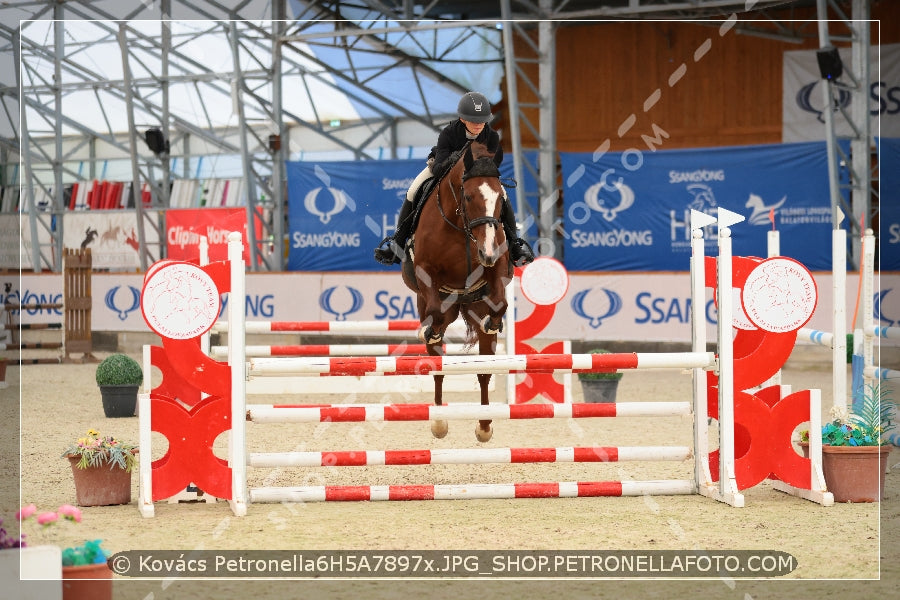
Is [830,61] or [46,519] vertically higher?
[830,61]

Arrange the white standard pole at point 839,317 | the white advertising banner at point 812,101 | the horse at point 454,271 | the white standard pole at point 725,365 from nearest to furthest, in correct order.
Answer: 1. the white standard pole at point 725,365
2. the white standard pole at point 839,317
3. the horse at point 454,271
4. the white advertising banner at point 812,101

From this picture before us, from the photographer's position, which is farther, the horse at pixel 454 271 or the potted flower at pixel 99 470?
the horse at pixel 454 271

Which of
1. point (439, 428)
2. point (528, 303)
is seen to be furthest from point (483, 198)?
point (528, 303)

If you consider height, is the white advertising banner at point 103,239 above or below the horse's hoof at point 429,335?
above

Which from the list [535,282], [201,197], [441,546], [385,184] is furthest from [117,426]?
[201,197]

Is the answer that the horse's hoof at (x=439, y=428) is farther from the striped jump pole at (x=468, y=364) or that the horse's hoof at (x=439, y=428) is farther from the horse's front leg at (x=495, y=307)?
the striped jump pole at (x=468, y=364)

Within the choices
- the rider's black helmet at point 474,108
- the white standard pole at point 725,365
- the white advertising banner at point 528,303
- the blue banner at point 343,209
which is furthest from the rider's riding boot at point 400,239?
the blue banner at point 343,209

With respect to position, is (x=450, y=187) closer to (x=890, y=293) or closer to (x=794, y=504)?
(x=794, y=504)

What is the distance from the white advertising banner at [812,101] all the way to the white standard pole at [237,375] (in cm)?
1205

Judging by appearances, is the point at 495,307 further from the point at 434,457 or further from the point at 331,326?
the point at 331,326

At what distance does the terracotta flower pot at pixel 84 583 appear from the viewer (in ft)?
9.00

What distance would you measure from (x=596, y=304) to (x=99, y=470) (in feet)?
27.8

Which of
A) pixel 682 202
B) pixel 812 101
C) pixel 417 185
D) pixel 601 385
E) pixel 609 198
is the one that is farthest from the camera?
pixel 812 101

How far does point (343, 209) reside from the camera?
15219 millimetres
